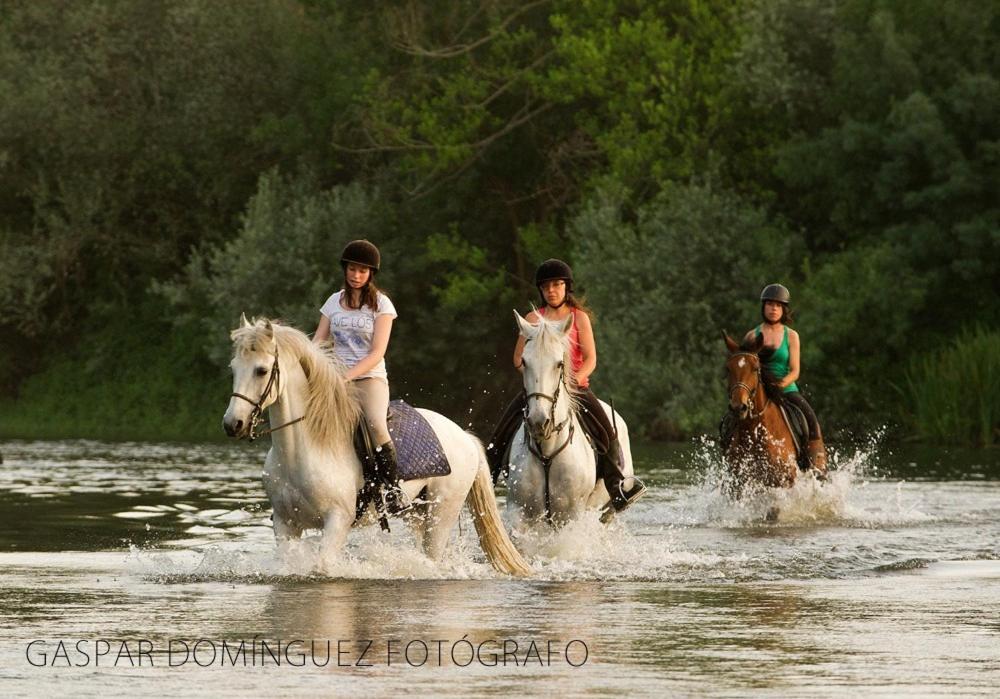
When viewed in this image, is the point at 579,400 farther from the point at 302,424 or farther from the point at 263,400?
the point at 263,400

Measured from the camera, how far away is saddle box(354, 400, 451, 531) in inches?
568

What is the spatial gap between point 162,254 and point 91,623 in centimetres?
5172

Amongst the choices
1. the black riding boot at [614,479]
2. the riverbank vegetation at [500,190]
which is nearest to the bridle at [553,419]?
the black riding boot at [614,479]

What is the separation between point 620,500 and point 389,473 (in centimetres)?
286

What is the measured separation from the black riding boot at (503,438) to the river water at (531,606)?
0.74 meters

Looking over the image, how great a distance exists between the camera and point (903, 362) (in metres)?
45.8

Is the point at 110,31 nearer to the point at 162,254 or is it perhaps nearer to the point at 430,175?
the point at 162,254

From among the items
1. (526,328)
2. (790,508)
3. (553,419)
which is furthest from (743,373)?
(526,328)

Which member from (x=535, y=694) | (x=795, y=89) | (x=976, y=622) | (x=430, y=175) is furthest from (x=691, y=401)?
(x=535, y=694)

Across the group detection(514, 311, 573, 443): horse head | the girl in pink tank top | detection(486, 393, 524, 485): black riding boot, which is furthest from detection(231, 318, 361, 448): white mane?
detection(486, 393, 524, 485): black riding boot

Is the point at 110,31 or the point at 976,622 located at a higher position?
the point at 110,31

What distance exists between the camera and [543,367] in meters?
15.2

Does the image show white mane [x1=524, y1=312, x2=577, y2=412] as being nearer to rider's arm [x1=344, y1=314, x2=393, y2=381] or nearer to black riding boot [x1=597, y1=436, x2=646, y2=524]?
rider's arm [x1=344, y1=314, x2=393, y2=381]

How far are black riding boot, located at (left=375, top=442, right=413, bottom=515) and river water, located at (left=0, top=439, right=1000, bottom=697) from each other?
50 centimetres
